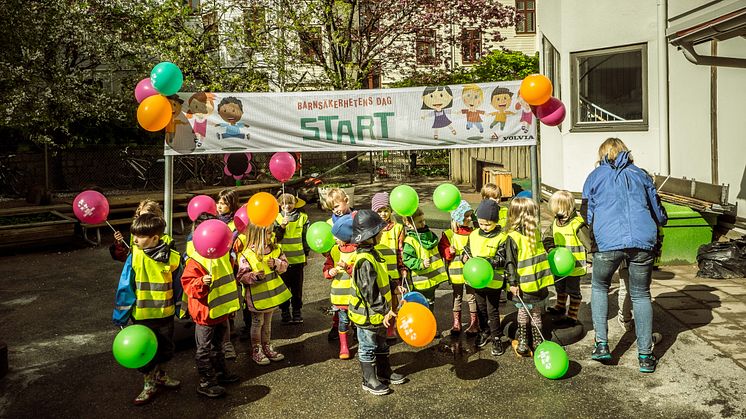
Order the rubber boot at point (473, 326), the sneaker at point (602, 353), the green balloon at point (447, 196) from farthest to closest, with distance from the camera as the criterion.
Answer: the rubber boot at point (473, 326)
the green balloon at point (447, 196)
the sneaker at point (602, 353)

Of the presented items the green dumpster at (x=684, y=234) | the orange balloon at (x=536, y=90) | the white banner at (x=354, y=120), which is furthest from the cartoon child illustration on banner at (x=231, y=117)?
the green dumpster at (x=684, y=234)

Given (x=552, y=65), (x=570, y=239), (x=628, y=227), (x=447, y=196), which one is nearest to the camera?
(x=628, y=227)

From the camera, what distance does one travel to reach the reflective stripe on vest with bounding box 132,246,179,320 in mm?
4965

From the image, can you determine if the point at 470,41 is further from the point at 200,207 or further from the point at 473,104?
the point at 200,207

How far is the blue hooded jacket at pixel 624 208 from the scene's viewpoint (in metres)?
5.21

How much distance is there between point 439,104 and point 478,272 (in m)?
2.90

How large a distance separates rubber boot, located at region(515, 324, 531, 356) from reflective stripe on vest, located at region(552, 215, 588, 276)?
2.97 feet

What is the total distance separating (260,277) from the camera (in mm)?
5543

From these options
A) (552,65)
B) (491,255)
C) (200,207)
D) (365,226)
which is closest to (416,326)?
(365,226)

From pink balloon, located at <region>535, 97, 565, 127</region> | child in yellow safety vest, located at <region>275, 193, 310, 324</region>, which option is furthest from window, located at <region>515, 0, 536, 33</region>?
child in yellow safety vest, located at <region>275, 193, 310, 324</region>

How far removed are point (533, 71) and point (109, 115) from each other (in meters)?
19.3

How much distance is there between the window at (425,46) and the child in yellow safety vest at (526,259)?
47.4 feet

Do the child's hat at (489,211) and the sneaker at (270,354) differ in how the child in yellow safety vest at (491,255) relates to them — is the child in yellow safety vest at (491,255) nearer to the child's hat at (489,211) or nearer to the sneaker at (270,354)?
the child's hat at (489,211)

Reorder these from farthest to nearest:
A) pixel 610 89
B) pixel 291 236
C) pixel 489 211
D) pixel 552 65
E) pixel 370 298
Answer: pixel 552 65, pixel 610 89, pixel 291 236, pixel 489 211, pixel 370 298
